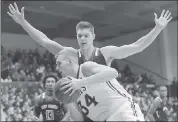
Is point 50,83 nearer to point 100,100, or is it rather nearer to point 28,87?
point 100,100

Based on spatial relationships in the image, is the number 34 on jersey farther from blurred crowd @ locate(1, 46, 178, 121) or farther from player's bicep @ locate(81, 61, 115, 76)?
blurred crowd @ locate(1, 46, 178, 121)

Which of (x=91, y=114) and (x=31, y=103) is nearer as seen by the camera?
(x=91, y=114)

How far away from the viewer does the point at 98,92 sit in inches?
107

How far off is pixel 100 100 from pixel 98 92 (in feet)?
0.22

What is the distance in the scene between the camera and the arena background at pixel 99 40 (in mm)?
13164

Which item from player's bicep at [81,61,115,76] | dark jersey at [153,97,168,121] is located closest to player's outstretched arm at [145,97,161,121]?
dark jersey at [153,97,168,121]

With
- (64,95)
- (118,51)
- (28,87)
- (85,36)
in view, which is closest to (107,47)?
(118,51)

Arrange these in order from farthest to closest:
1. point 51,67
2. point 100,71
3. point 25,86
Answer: point 51,67 → point 25,86 → point 100,71

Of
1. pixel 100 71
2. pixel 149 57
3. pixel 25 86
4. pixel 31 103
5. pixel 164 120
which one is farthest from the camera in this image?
pixel 149 57

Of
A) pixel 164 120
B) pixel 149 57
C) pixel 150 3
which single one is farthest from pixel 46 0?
pixel 164 120

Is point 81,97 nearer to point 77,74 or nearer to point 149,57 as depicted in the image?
point 77,74

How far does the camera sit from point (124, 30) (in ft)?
66.8

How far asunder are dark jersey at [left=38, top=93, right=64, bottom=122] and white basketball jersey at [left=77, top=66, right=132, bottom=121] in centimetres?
256

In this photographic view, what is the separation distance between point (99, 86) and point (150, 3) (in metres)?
13.5
